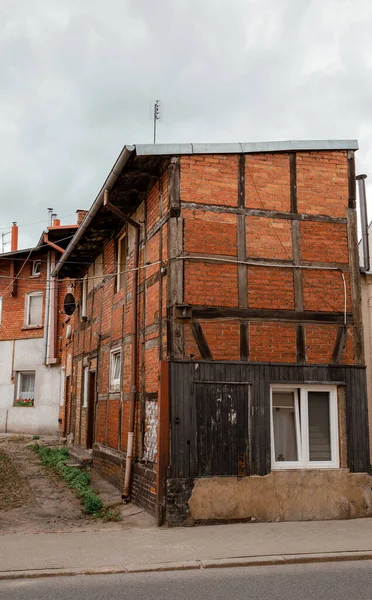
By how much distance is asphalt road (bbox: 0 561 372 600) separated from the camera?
19.6 ft

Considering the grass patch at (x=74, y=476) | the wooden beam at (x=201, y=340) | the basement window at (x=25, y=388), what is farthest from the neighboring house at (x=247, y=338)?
the basement window at (x=25, y=388)

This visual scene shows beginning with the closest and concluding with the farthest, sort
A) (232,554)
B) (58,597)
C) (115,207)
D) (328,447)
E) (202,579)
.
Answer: (58,597) → (202,579) → (232,554) → (328,447) → (115,207)

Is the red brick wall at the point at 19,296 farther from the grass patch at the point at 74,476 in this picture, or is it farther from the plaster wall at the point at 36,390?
the grass patch at the point at 74,476

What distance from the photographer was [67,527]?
941 cm

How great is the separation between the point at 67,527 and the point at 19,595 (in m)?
3.40

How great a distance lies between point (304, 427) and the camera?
10.1 m

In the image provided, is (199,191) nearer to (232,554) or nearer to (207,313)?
(207,313)

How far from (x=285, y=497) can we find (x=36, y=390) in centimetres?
1619

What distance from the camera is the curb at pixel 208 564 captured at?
6.78 m

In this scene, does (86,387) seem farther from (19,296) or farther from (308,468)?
(19,296)

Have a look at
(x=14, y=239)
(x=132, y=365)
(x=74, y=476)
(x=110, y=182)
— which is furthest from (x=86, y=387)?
(x=14, y=239)

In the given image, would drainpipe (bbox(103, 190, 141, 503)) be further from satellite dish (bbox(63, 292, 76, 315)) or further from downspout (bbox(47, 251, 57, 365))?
downspout (bbox(47, 251, 57, 365))

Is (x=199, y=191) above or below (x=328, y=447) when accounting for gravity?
above

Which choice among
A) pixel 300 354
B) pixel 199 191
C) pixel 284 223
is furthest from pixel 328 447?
pixel 199 191
